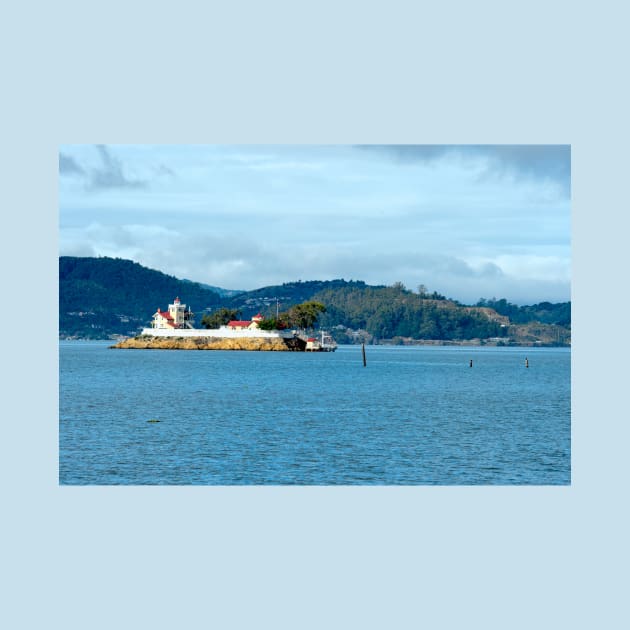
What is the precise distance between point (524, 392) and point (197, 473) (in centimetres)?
4323

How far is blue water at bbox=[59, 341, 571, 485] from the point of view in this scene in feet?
89.5

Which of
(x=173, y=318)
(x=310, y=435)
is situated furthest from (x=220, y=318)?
(x=310, y=435)

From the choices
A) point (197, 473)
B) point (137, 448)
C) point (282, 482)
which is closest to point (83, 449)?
point (137, 448)

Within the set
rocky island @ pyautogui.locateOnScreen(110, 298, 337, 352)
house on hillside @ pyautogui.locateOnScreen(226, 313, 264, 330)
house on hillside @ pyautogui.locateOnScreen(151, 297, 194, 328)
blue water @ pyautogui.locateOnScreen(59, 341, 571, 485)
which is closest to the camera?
blue water @ pyautogui.locateOnScreen(59, 341, 571, 485)

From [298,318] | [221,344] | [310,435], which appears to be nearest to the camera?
[310,435]

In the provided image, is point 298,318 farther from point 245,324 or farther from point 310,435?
point 310,435

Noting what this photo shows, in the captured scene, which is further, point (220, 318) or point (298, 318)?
point (220, 318)

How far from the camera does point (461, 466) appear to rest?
28.8 meters

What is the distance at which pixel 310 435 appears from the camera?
118ft

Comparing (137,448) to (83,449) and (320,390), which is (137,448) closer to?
(83,449)

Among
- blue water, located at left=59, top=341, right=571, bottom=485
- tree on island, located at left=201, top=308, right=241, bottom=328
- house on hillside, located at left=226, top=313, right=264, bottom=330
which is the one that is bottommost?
blue water, located at left=59, top=341, right=571, bottom=485

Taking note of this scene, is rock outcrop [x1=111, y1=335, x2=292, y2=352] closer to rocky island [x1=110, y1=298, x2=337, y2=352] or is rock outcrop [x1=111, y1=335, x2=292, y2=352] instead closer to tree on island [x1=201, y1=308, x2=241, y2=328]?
rocky island [x1=110, y1=298, x2=337, y2=352]

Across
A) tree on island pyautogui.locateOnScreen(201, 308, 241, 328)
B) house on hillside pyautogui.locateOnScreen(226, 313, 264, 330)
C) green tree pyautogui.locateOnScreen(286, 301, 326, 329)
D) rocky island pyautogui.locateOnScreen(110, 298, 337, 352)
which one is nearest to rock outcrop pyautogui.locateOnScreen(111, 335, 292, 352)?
rocky island pyautogui.locateOnScreen(110, 298, 337, 352)

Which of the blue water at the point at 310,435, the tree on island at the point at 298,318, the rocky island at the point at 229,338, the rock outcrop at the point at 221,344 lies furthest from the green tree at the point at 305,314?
the blue water at the point at 310,435
